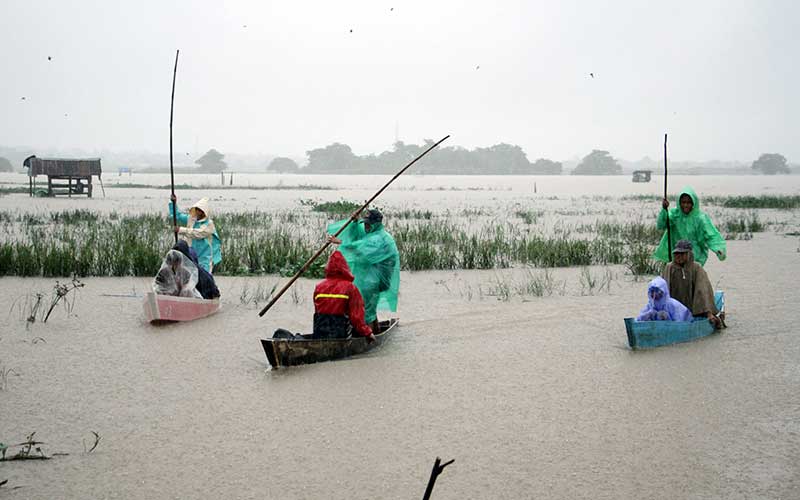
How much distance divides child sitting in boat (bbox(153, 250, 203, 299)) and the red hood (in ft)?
7.93

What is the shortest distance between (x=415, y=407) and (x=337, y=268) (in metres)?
1.38

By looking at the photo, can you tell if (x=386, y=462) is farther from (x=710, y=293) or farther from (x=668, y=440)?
(x=710, y=293)

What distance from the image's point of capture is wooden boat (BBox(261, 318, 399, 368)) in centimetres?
634

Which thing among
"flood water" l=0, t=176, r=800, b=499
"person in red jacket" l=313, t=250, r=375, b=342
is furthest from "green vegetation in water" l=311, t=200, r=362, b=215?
"person in red jacket" l=313, t=250, r=375, b=342

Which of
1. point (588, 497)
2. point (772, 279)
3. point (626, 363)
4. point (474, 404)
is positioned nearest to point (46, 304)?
point (474, 404)

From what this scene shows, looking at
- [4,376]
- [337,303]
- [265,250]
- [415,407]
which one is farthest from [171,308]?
[265,250]

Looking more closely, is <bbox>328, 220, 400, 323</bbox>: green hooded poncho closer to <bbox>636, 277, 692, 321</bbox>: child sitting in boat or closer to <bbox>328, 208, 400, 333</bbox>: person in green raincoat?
<bbox>328, 208, 400, 333</bbox>: person in green raincoat

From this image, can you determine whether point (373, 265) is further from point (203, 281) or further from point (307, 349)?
point (203, 281)

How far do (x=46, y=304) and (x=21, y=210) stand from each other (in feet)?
50.9

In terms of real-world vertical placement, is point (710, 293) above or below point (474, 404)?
above

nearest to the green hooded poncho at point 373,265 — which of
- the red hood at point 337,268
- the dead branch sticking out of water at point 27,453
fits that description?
the red hood at point 337,268

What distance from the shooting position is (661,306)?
711cm

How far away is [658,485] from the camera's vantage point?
170 inches

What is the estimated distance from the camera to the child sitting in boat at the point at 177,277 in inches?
326
